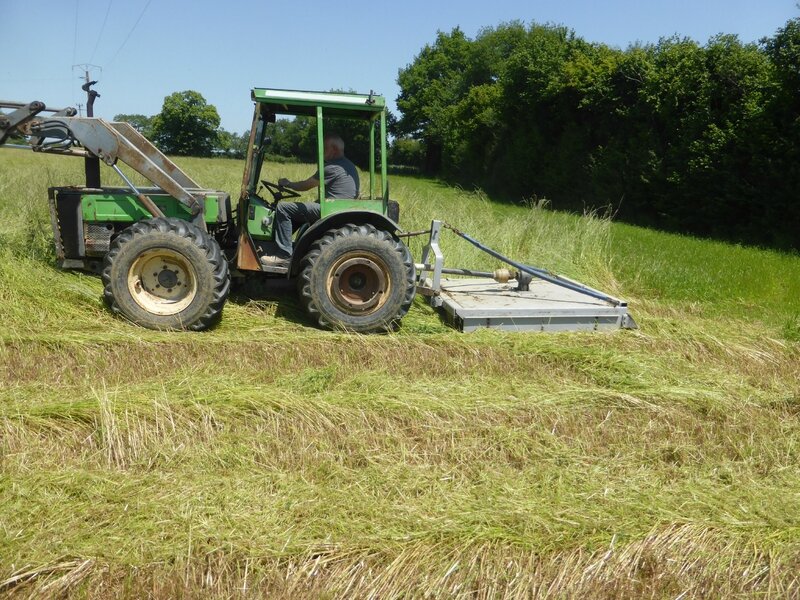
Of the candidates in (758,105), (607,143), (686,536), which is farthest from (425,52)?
(686,536)

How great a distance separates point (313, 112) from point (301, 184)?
644 millimetres

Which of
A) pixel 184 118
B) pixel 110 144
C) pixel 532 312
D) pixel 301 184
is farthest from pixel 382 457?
pixel 184 118

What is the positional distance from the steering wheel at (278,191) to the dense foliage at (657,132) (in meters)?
9.88

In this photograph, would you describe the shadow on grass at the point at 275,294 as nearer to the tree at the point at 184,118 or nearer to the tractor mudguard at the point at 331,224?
the tractor mudguard at the point at 331,224

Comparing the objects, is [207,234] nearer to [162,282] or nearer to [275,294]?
[162,282]

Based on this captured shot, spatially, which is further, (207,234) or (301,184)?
(301,184)

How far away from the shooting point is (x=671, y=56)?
1836 centimetres

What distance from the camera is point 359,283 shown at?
21.2 ft

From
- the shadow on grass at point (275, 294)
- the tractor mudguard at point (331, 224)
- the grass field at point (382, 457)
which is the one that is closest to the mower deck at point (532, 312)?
the grass field at point (382, 457)

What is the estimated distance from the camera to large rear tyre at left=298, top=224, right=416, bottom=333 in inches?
244

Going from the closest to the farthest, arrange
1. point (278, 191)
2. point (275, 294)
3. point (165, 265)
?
point (165, 265) < point (278, 191) < point (275, 294)

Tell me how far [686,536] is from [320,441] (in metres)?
1.96

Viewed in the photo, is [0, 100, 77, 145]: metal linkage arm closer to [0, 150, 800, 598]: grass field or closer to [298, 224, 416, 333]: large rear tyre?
[0, 150, 800, 598]: grass field

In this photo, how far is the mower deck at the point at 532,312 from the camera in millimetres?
6578
